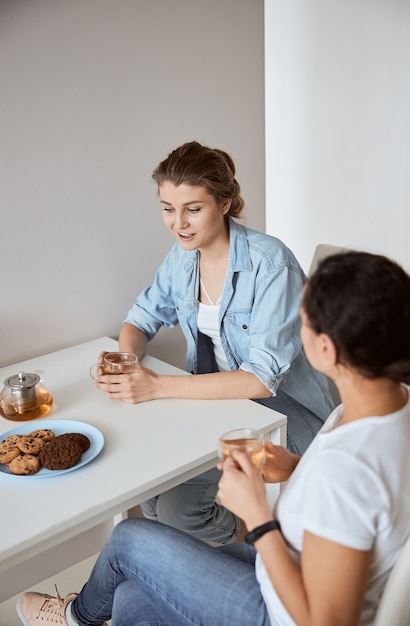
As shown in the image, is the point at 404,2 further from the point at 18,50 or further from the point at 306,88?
the point at 18,50

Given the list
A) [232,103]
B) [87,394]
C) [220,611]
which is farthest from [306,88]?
[220,611]

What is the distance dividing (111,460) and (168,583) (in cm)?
25

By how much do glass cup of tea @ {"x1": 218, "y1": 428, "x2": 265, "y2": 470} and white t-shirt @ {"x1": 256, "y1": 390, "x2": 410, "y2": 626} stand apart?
0.10 meters

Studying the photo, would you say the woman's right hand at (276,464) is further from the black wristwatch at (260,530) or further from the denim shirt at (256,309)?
the denim shirt at (256,309)

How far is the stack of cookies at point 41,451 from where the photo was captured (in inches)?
49.9

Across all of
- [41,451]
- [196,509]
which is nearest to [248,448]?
[41,451]

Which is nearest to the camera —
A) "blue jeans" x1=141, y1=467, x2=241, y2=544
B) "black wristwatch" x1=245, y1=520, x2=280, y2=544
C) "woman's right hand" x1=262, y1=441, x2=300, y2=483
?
"black wristwatch" x1=245, y1=520, x2=280, y2=544

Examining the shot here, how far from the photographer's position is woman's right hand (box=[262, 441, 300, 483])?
3.94 ft

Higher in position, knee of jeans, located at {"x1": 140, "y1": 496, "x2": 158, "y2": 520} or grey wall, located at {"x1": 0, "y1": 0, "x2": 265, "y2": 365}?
grey wall, located at {"x1": 0, "y1": 0, "x2": 265, "y2": 365}

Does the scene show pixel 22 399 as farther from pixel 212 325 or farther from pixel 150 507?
pixel 150 507

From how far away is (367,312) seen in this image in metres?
0.91

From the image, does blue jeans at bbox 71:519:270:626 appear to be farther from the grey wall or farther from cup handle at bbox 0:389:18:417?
the grey wall

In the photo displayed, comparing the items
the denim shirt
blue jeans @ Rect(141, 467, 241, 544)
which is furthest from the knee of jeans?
the denim shirt

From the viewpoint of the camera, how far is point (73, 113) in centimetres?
175
